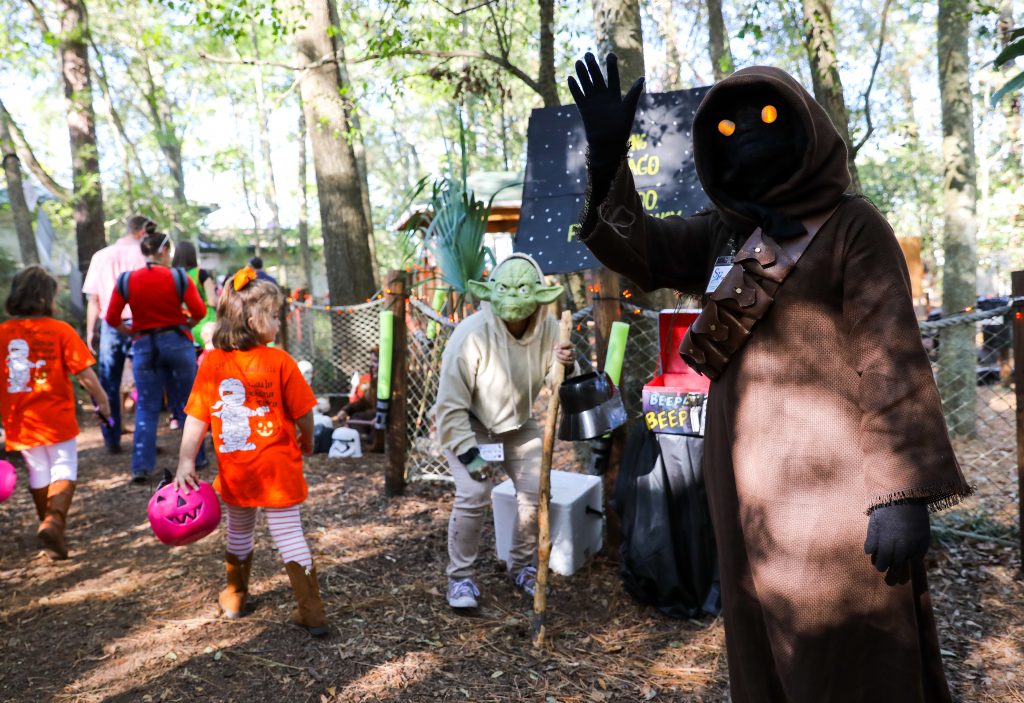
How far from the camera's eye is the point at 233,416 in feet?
11.2

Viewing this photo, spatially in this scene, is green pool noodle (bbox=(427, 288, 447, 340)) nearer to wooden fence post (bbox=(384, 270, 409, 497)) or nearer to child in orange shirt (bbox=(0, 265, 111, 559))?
wooden fence post (bbox=(384, 270, 409, 497))

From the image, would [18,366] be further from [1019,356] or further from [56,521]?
[1019,356]

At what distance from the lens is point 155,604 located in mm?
3965

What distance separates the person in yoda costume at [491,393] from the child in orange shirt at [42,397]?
2530 millimetres

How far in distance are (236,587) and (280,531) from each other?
52cm

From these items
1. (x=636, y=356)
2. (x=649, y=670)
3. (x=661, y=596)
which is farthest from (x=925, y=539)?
(x=636, y=356)

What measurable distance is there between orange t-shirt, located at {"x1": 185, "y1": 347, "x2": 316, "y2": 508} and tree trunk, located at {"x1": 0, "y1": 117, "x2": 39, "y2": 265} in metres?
11.7

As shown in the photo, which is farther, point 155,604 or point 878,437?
point 155,604

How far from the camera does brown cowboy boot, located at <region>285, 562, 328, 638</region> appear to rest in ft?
11.4

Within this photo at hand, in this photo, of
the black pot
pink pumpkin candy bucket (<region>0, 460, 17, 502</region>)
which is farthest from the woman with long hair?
the black pot

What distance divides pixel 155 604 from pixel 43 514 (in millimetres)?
1210

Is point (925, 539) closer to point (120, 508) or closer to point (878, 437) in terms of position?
point (878, 437)

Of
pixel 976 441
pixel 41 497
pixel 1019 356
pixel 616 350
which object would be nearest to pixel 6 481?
pixel 41 497

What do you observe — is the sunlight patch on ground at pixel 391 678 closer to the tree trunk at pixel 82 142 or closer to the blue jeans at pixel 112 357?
the blue jeans at pixel 112 357
